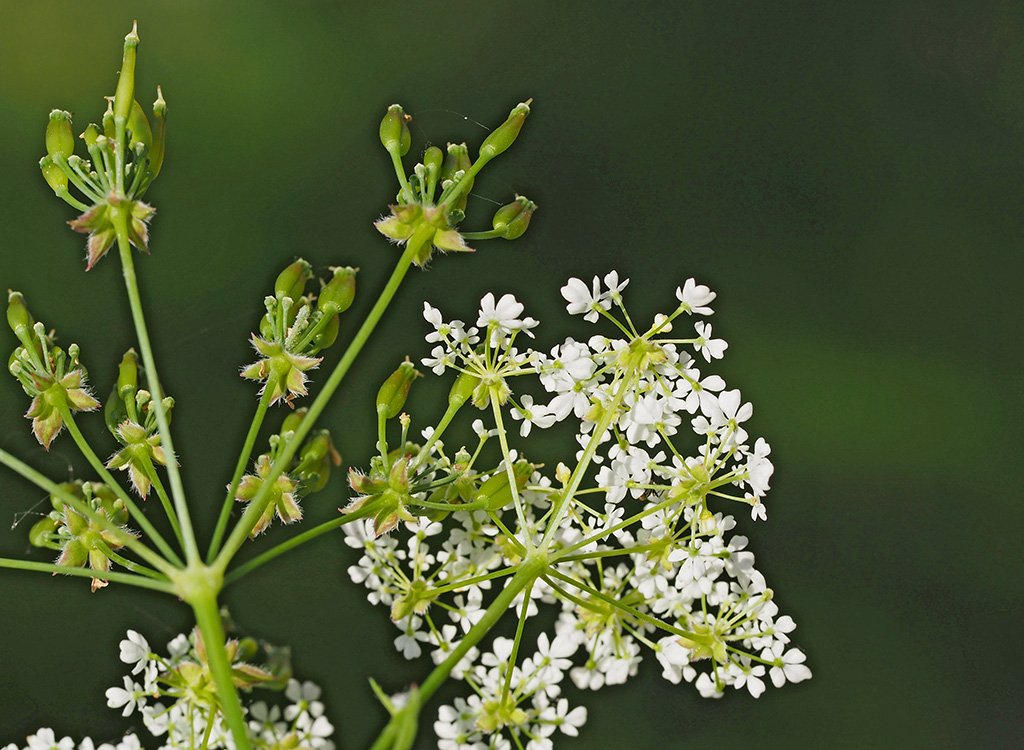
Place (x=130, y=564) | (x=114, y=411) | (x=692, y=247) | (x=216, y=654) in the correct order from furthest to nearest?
1. (x=692, y=247)
2. (x=114, y=411)
3. (x=130, y=564)
4. (x=216, y=654)

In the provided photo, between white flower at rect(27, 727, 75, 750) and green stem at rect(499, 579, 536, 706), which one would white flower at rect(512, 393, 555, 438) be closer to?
green stem at rect(499, 579, 536, 706)

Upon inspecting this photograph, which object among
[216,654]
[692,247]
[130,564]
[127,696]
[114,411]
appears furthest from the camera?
[692,247]

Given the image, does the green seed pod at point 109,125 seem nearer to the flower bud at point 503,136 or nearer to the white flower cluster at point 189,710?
the flower bud at point 503,136

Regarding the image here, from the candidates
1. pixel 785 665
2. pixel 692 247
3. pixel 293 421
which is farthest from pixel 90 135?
pixel 692 247

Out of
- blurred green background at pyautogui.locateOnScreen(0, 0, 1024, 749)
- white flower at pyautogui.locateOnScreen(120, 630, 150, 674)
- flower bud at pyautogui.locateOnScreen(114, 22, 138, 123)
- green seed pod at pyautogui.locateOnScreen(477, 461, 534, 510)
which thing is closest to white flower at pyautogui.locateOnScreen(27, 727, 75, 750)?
white flower at pyautogui.locateOnScreen(120, 630, 150, 674)

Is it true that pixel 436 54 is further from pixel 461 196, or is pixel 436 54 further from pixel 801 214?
pixel 461 196

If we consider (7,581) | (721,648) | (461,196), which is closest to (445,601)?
(721,648)

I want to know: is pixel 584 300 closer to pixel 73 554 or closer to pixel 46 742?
pixel 73 554
